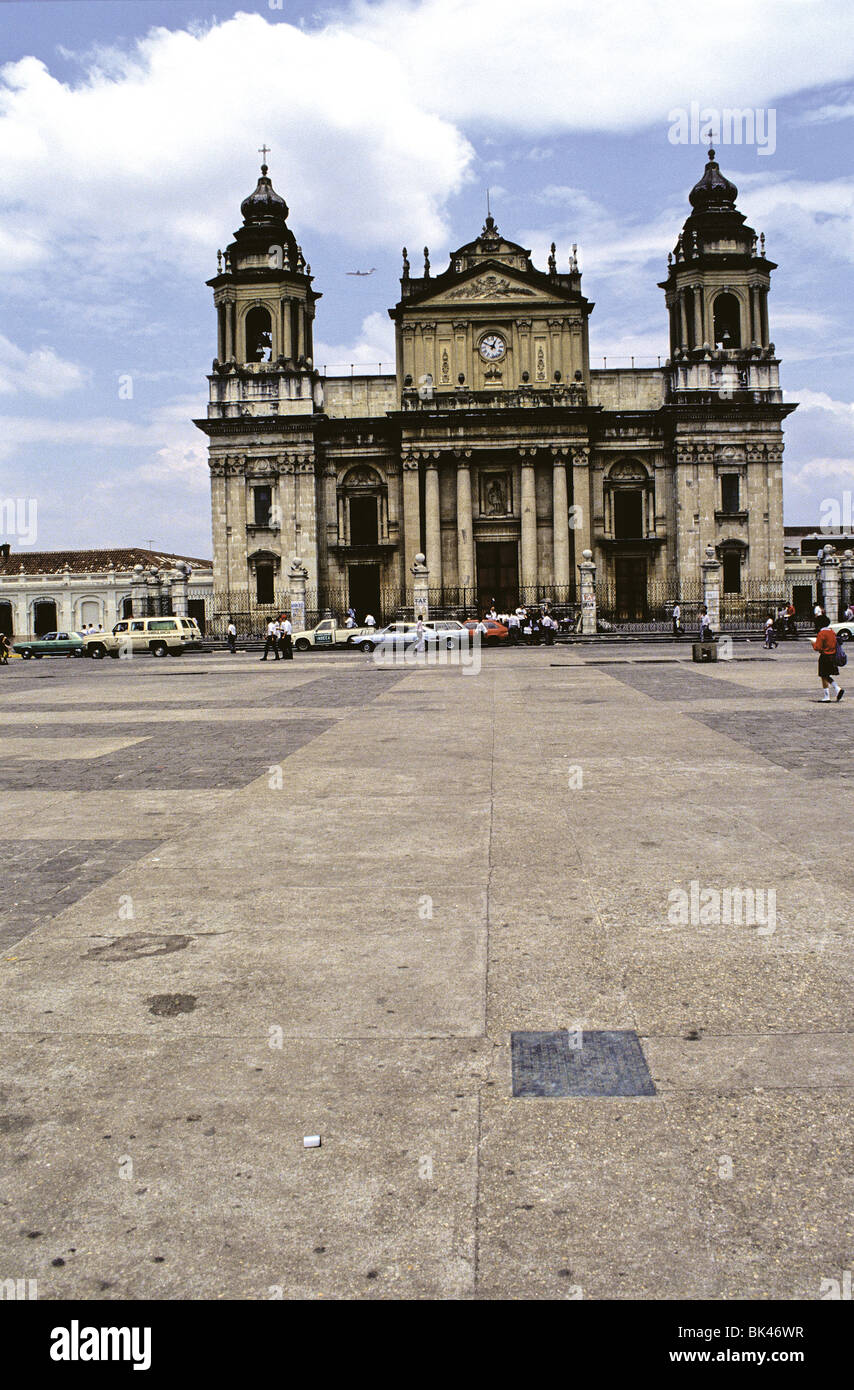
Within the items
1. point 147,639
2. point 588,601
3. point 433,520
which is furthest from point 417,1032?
point 433,520

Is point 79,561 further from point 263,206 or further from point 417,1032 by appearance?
point 417,1032

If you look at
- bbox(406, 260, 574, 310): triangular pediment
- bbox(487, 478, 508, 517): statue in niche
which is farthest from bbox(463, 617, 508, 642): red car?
bbox(406, 260, 574, 310): triangular pediment

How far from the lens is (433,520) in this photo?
51.8 meters

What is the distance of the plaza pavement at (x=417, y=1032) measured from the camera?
2.89 metres

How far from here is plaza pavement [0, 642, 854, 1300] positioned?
2.89 m

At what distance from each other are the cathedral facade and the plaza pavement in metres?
42.8

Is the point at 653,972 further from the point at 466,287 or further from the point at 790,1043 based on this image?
the point at 466,287

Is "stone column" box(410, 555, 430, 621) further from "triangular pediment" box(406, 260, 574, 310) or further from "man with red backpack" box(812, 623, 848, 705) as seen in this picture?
"man with red backpack" box(812, 623, 848, 705)

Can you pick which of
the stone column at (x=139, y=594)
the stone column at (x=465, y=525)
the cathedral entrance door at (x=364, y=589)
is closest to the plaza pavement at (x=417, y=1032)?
the stone column at (x=139, y=594)

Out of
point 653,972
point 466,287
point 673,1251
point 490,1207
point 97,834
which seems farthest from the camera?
point 466,287
